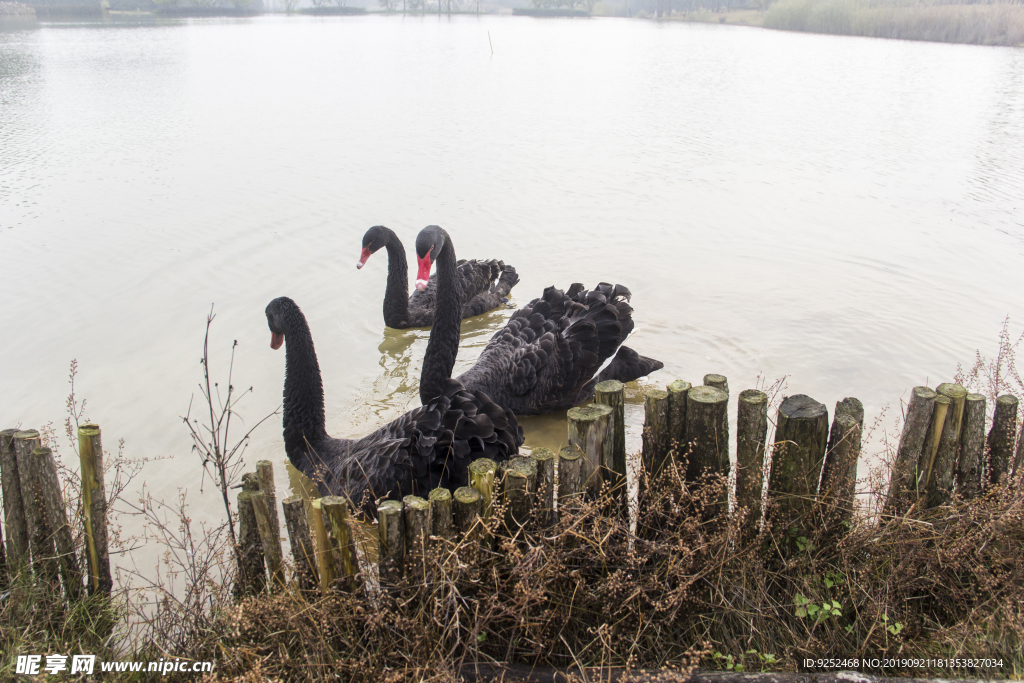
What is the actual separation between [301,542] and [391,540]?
35cm

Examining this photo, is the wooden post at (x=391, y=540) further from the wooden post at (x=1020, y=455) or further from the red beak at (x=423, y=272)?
the red beak at (x=423, y=272)

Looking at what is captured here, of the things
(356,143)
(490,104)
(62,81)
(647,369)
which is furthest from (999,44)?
(62,81)

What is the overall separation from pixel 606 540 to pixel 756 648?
2.27ft

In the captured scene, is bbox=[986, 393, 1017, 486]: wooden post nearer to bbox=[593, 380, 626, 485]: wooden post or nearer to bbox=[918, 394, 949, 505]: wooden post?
bbox=[918, 394, 949, 505]: wooden post

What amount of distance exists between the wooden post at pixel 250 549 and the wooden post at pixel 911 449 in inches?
103

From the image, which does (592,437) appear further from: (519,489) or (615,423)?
(519,489)

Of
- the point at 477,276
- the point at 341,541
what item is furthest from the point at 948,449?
the point at 477,276

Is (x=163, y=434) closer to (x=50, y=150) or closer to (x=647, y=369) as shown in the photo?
(x=647, y=369)

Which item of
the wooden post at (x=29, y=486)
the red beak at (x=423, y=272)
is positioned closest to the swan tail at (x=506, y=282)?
the red beak at (x=423, y=272)

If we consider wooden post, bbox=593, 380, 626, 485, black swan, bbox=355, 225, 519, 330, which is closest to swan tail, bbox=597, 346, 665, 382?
black swan, bbox=355, 225, 519, 330

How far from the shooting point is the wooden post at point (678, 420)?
9.53 feet

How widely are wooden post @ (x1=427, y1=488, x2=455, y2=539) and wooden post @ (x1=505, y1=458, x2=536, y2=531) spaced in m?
0.23

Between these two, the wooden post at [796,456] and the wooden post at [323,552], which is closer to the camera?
the wooden post at [323,552]

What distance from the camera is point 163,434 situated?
5.06 metres
